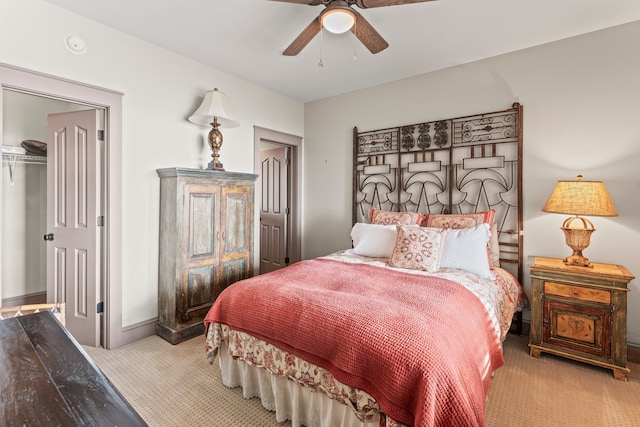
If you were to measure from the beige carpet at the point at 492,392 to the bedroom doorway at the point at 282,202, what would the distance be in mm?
2105

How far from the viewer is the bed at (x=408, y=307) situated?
4.18ft

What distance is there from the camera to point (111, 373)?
2285 millimetres

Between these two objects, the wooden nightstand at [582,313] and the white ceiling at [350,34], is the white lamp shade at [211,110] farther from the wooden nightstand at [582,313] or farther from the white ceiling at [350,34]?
the wooden nightstand at [582,313]

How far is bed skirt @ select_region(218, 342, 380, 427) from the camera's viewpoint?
1.57m

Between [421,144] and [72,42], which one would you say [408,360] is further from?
[72,42]

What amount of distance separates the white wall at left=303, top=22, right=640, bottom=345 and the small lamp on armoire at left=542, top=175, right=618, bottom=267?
0.24 meters

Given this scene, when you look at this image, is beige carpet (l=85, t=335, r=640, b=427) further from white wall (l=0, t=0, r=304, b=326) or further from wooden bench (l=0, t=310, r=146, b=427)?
wooden bench (l=0, t=310, r=146, b=427)

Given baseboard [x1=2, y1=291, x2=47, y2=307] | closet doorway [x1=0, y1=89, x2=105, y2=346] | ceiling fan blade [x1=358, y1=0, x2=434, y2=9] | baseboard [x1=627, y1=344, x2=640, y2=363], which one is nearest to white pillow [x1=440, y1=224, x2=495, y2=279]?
baseboard [x1=627, y1=344, x2=640, y2=363]

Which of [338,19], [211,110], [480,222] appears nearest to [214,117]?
[211,110]

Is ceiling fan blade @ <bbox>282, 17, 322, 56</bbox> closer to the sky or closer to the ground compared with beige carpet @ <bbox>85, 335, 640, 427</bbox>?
closer to the sky

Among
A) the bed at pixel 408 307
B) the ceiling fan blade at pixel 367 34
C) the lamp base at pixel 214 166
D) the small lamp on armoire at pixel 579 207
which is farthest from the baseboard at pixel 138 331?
the small lamp on armoire at pixel 579 207

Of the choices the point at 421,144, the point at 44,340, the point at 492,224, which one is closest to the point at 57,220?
the point at 44,340

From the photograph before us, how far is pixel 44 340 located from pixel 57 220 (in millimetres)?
2157

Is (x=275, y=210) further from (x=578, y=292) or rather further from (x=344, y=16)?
(x=578, y=292)
